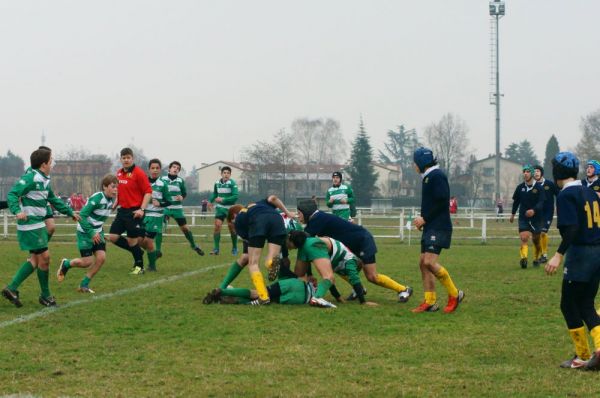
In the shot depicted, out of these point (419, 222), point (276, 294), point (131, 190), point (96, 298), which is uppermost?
point (131, 190)

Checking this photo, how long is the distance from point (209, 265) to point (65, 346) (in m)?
9.62

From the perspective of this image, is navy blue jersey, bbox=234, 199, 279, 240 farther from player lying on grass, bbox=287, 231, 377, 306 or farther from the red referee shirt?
the red referee shirt

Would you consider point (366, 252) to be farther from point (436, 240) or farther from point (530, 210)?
point (530, 210)

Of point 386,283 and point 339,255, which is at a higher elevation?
point 339,255

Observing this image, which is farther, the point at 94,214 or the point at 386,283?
the point at 94,214

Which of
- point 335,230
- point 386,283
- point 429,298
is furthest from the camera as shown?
point 386,283

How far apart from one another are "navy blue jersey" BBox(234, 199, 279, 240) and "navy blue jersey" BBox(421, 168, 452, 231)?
6.99 feet

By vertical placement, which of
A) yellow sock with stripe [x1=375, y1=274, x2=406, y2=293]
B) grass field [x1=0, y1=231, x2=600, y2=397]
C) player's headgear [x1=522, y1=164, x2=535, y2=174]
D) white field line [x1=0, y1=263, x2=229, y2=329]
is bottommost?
white field line [x1=0, y1=263, x2=229, y2=329]

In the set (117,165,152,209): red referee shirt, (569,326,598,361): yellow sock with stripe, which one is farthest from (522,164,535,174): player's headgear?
(569,326,598,361): yellow sock with stripe

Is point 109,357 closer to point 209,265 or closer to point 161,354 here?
point 161,354

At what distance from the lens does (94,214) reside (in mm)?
12508

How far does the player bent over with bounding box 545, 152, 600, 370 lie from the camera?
6719 millimetres

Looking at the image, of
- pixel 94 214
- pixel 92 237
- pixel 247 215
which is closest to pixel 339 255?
pixel 247 215

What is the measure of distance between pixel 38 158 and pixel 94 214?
7.49 feet
